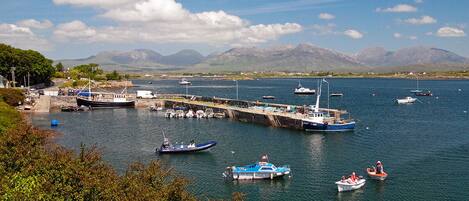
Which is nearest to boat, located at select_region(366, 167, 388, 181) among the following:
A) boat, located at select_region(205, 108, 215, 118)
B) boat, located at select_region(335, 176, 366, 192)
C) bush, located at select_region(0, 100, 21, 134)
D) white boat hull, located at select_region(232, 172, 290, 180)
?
boat, located at select_region(335, 176, 366, 192)

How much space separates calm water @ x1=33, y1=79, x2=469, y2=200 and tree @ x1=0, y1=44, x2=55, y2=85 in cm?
4419

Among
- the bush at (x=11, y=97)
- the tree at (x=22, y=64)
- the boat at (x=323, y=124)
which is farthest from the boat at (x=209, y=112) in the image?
the tree at (x=22, y=64)

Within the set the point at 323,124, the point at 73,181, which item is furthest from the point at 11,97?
the point at 73,181

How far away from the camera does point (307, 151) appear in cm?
5797

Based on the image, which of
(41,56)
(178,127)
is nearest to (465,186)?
(178,127)

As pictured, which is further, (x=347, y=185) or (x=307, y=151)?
(x=307, y=151)

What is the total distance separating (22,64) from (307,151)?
3978 inches

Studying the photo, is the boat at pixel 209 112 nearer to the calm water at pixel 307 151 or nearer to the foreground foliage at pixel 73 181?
the calm water at pixel 307 151

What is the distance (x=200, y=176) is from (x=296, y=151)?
1565 cm

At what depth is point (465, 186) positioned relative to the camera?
139 feet

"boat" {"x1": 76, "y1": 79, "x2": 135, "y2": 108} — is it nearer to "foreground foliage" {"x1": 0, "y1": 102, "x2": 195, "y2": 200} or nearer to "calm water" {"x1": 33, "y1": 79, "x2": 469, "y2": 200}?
"calm water" {"x1": 33, "y1": 79, "x2": 469, "y2": 200}

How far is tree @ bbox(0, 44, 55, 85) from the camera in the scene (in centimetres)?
12975

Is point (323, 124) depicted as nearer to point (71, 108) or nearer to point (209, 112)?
point (209, 112)

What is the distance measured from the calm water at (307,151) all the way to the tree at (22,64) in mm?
44193
